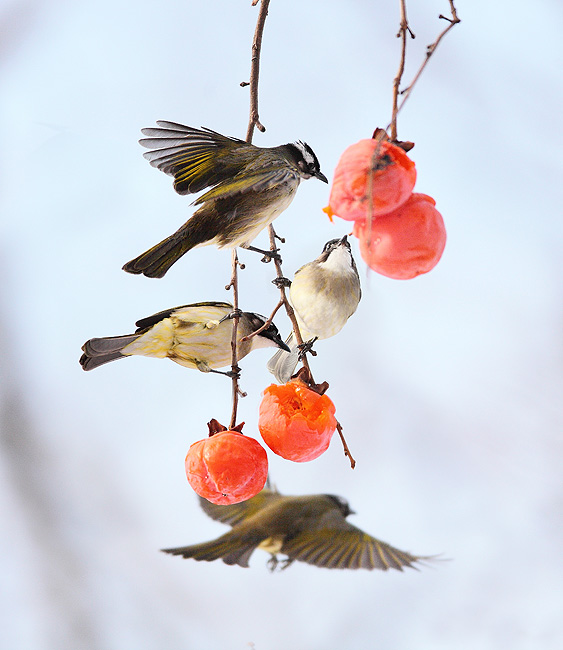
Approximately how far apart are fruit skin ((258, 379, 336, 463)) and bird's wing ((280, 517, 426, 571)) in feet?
2.19

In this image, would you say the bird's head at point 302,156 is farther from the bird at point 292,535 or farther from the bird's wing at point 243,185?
the bird at point 292,535

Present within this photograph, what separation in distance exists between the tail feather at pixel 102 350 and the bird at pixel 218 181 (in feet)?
0.50

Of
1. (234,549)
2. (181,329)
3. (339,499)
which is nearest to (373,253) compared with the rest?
(181,329)

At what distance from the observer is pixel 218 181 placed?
0.71 meters

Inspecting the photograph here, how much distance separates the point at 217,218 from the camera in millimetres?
718

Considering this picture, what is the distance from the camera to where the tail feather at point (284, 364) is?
2.82ft

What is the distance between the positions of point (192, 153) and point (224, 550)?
117cm

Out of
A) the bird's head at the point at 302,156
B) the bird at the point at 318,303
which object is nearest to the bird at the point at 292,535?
the bird at the point at 318,303

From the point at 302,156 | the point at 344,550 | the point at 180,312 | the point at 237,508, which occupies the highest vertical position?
the point at 302,156

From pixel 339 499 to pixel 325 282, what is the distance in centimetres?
102

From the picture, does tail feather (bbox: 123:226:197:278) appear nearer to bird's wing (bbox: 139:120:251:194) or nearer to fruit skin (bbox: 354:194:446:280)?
bird's wing (bbox: 139:120:251:194)

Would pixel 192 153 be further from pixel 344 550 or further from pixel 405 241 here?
pixel 344 550

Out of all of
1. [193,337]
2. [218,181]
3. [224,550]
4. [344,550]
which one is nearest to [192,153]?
[218,181]

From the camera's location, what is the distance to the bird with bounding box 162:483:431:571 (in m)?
1.45
